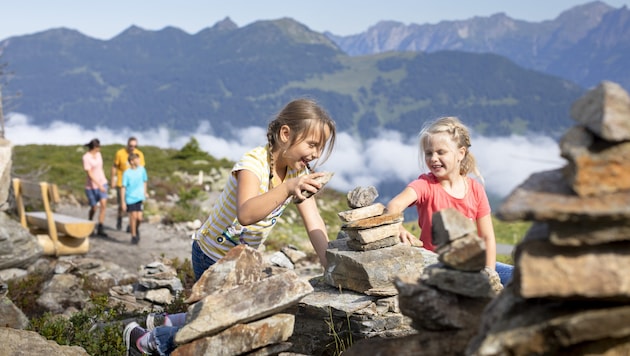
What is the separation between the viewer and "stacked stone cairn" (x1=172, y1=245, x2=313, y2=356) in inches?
187

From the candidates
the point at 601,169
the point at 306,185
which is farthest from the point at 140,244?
the point at 601,169

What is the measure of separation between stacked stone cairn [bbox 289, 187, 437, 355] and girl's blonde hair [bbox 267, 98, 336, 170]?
114cm

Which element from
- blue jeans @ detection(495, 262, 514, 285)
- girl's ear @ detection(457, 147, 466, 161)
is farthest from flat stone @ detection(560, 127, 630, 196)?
blue jeans @ detection(495, 262, 514, 285)

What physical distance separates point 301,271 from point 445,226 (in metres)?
9.37

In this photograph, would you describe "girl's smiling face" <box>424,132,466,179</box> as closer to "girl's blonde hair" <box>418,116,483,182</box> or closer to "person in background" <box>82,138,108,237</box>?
"girl's blonde hair" <box>418,116,483,182</box>

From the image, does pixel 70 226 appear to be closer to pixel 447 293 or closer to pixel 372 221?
pixel 372 221

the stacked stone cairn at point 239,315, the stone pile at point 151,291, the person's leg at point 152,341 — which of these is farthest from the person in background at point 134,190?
the stacked stone cairn at point 239,315

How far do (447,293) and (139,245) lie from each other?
15826 mm

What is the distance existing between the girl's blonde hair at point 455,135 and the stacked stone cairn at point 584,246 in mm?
3300

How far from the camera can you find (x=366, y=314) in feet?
20.9

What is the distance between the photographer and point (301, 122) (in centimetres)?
557

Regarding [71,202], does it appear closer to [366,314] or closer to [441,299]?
[366,314]

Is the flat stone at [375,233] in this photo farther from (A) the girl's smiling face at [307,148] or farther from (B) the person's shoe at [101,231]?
(B) the person's shoe at [101,231]

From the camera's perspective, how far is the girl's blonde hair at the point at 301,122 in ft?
18.2
